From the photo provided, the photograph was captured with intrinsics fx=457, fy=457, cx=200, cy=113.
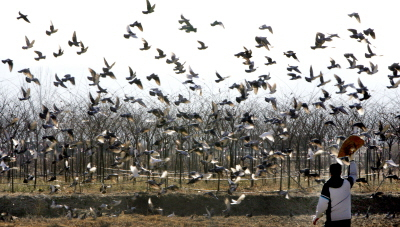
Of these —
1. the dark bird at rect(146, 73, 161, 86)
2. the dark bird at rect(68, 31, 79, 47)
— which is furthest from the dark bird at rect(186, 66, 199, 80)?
the dark bird at rect(68, 31, 79, 47)

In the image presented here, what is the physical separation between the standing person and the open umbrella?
24.1 inches

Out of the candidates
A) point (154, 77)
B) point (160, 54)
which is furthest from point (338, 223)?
point (154, 77)

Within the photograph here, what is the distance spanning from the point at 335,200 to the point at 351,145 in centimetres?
105

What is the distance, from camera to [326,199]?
656 cm

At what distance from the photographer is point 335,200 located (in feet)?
21.6

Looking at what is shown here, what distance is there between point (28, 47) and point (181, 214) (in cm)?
776

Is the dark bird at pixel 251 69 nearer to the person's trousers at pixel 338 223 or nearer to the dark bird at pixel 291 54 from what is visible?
the dark bird at pixel 291 54

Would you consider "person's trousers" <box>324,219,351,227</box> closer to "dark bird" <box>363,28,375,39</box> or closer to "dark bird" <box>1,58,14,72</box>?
"dark bird" <box>363,28,375,39</box>

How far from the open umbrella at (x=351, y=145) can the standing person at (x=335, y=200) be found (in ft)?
2.01

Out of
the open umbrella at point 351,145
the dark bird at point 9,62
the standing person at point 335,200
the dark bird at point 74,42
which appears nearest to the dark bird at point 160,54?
the dark bird at point 74,42

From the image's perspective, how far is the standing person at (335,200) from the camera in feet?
21.4

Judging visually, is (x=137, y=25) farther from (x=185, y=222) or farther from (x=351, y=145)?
(x=351, y=145)

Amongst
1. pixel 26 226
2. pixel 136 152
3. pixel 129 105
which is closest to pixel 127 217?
pixel 136 152

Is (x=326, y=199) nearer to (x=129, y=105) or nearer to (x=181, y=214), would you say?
(x=181, y=214)
